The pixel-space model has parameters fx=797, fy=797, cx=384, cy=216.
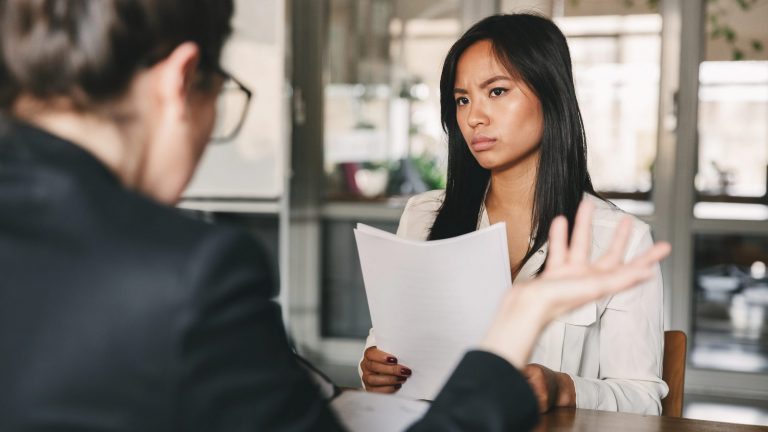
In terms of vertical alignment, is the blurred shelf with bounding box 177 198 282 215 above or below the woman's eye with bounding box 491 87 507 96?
below

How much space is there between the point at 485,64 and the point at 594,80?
2879 mm

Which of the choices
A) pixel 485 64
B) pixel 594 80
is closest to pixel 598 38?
pixel 594 80

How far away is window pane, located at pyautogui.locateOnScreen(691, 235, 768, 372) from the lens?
4.32 m

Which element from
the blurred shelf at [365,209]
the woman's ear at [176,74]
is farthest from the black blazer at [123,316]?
the blurred shelf at [365,209]

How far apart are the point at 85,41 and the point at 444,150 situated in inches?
132

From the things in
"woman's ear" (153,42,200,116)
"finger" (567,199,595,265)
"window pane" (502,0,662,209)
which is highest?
"window pane" (502,0,662,209)

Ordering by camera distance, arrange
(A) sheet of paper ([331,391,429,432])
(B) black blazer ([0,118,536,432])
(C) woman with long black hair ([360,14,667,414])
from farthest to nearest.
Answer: (C) woman with long black hair ([360,14,667,414])
(A) sheet of paper ([331,391,429,432])
(B) black blazer ([0,118,536,432])

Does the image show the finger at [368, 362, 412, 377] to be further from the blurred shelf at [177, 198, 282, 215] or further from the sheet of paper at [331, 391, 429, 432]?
the blurred shelf at [177, 198, 282, 215]

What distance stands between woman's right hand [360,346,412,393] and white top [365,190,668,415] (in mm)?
266

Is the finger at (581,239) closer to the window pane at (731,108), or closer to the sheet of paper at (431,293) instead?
the sheet of paper at (431,293)

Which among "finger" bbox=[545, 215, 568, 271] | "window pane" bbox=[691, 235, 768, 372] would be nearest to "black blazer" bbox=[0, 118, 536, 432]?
"finger" bbox=[545, 215, 568, 271]

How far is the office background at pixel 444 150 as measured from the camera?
165 inches

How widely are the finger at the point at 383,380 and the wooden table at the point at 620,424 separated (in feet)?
1.02

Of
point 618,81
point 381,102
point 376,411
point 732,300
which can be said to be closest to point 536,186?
point 376,411
